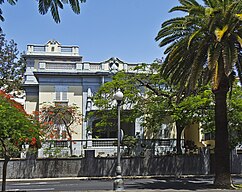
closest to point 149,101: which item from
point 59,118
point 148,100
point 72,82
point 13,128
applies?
point 148,100

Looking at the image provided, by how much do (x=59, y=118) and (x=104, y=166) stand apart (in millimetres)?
8983

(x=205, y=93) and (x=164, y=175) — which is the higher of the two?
(x=205, y=93)

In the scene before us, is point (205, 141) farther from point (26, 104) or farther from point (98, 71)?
point (26, 104)

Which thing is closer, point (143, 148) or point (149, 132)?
point (143, 148)

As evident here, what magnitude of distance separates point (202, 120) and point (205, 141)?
11048mm

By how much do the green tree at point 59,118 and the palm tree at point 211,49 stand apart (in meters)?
19.1

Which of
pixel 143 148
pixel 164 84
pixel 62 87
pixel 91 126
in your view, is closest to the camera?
pixel 164 84

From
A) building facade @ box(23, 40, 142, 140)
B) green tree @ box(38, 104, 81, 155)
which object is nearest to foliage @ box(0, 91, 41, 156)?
green tree @ box(38, 104, 81, 155)

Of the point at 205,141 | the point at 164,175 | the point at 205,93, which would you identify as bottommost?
the point at 164,175

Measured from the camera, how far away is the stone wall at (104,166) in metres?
31.6

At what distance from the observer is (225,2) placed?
738 inches

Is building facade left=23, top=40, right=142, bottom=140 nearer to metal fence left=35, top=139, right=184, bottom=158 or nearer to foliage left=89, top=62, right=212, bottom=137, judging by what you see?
metal fence left=35, top=139, right=184, bottom=158

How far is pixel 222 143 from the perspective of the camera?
1994 cm

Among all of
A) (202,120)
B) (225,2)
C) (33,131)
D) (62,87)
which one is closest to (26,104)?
(62,87)
